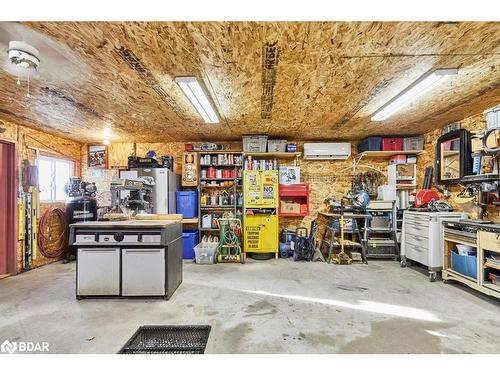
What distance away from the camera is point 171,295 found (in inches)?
133

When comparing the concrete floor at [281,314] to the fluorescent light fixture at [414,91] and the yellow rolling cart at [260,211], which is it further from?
the fluorescent light fixture at [414,91]

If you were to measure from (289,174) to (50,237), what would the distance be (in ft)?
17.6

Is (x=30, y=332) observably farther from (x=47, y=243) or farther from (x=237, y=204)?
(x=237, y=204)

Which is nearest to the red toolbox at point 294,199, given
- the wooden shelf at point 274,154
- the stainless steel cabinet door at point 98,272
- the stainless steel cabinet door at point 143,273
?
the wooden shelf at point 274,154

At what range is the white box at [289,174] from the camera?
19.1 feet

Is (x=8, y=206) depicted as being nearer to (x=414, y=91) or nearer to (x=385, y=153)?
(x=414, y=91)

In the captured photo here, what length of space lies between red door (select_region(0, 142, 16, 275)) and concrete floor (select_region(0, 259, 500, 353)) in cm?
44

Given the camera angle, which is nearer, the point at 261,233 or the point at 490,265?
the point at 490,265

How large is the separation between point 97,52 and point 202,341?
116 inches

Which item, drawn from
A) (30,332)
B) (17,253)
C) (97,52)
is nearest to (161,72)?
(97,52)

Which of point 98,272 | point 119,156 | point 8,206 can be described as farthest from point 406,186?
point 8,206

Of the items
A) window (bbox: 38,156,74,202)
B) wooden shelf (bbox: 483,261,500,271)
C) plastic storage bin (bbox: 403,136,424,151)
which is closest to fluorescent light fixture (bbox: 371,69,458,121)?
plastic storage bin (bbox: 403,136,424,151)

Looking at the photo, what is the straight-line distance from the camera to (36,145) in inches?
194

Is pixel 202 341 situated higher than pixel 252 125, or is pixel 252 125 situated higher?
pixel 252 125
